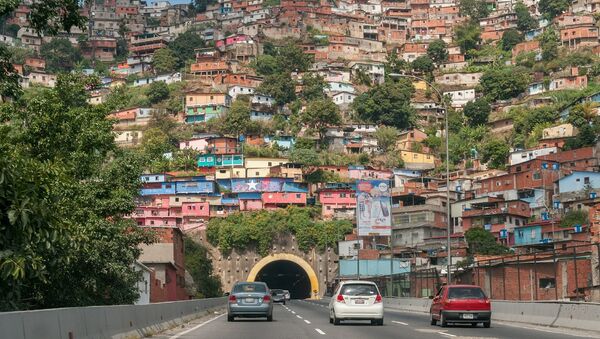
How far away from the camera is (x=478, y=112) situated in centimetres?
18862

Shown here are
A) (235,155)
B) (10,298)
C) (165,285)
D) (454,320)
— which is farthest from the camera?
(235,155)

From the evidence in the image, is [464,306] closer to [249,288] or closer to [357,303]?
[357,303]

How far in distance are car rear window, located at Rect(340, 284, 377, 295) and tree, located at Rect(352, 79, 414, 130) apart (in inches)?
6299

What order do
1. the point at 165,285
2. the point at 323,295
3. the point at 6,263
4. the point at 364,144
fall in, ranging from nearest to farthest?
the point at 6,263
the point at 165,285
the point at 323,295
the point at 364,144

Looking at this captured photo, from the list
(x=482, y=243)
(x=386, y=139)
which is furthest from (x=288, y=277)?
(x=482, y=243)

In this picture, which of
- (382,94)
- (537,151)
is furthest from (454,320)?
(382,94)

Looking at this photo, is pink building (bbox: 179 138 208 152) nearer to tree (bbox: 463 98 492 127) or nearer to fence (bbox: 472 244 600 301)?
tree (bbox: 463 98 492 127)

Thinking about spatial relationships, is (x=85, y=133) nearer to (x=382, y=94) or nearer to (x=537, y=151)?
(x=537, y=151)

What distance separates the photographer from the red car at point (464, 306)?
108ft

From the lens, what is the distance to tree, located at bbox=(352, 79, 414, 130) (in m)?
193

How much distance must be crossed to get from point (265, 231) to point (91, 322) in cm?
11170

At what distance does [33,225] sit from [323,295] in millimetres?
115067

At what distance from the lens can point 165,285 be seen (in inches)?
2825

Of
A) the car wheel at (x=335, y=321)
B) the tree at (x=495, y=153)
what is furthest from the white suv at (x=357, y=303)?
the tree at (x=495, y=153)
